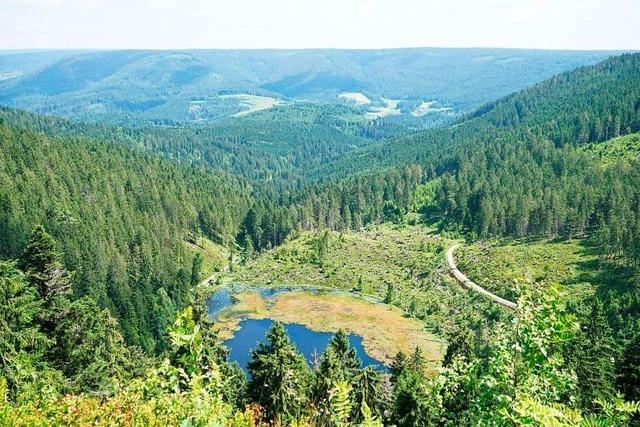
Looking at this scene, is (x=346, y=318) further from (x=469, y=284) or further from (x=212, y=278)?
(x=212, y=278)

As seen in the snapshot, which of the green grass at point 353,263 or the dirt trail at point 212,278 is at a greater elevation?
the green grass at point 353,263

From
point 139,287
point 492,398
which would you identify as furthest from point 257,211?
point 492,398

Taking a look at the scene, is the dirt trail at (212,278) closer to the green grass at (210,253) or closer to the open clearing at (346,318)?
the green grass at (210,253)

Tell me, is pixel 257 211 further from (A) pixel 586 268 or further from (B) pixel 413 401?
(B) pixel 413 401

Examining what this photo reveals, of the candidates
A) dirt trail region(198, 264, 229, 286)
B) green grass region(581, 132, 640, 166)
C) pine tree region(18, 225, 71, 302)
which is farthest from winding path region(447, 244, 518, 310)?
green grass region(581, 132, 640, 166)

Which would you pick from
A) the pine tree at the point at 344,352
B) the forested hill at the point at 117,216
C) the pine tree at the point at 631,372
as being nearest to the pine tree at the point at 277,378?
the pine tree at the point at 344,352
